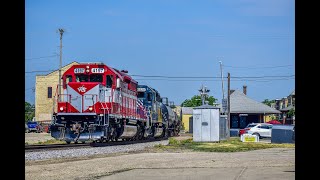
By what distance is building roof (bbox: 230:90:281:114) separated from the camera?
69.6 m

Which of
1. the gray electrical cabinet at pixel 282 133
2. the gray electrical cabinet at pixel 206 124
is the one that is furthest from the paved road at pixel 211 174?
the gray electrical cabinet at pixel 282 133

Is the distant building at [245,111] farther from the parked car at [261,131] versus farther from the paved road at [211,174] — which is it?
the paved road at [211,174]

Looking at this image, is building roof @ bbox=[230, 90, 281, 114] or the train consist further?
building roof @ bbox=[230, 90, 281, 114]

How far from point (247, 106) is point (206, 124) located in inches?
1628

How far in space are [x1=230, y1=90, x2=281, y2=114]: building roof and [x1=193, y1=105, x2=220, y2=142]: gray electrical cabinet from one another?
38.9m

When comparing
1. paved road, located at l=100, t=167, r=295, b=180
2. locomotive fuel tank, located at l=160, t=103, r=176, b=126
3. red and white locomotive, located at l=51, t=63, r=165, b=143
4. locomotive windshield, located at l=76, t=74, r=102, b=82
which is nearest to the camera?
paved road, located at l=100, t=167, r=295, b=180

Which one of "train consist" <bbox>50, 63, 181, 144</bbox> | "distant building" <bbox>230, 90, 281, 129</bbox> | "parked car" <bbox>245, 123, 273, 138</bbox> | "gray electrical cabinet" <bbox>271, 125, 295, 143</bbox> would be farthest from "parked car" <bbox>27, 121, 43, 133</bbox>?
"gray electrical cabinet" <bbox>271, 125, 295, 143</bbox>

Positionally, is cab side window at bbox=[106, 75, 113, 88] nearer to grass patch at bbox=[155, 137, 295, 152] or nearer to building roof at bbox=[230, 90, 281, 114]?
grass patch at bbox=[155, 137, 295, 152]

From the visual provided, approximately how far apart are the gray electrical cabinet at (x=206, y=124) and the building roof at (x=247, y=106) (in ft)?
128

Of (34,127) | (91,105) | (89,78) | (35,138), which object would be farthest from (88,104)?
(34,127)

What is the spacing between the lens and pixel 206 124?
Result: 31.2 metres

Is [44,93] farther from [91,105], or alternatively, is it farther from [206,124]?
[91,105]
